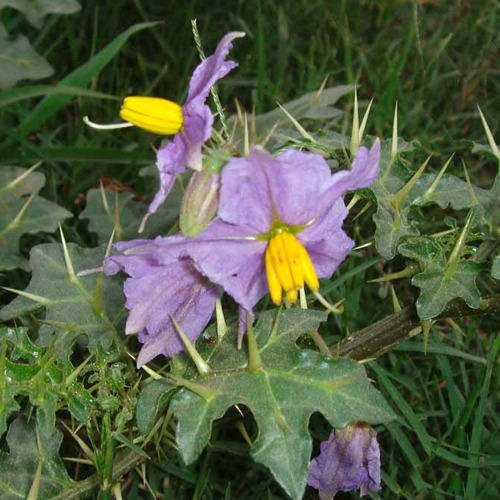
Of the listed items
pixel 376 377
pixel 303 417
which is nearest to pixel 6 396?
pixel 303 417

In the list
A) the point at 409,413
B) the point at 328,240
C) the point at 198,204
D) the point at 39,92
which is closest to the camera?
the point at 198,204

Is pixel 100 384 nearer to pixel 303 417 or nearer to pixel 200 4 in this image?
pixel 303 417

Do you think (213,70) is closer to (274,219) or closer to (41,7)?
(274,219)

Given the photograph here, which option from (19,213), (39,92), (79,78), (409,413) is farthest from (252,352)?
(79,78)

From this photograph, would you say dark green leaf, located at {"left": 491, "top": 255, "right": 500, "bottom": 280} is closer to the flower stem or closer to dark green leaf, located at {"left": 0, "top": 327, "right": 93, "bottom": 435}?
the flower stem

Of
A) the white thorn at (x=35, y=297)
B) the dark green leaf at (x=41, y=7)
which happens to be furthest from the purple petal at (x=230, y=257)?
the dark green leaf at (x=41, y=7)

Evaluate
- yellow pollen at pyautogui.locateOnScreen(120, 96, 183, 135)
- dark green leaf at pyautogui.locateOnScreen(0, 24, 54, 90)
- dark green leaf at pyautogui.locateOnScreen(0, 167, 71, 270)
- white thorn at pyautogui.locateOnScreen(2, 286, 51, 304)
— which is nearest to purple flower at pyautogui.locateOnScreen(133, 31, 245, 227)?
yellow pollen at pyautogui.locateOnScreen(120, 96, 183, 135)

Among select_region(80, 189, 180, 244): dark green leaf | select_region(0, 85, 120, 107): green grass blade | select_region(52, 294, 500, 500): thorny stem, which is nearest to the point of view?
select_region(52, 294, 500, 500): thorny stem
